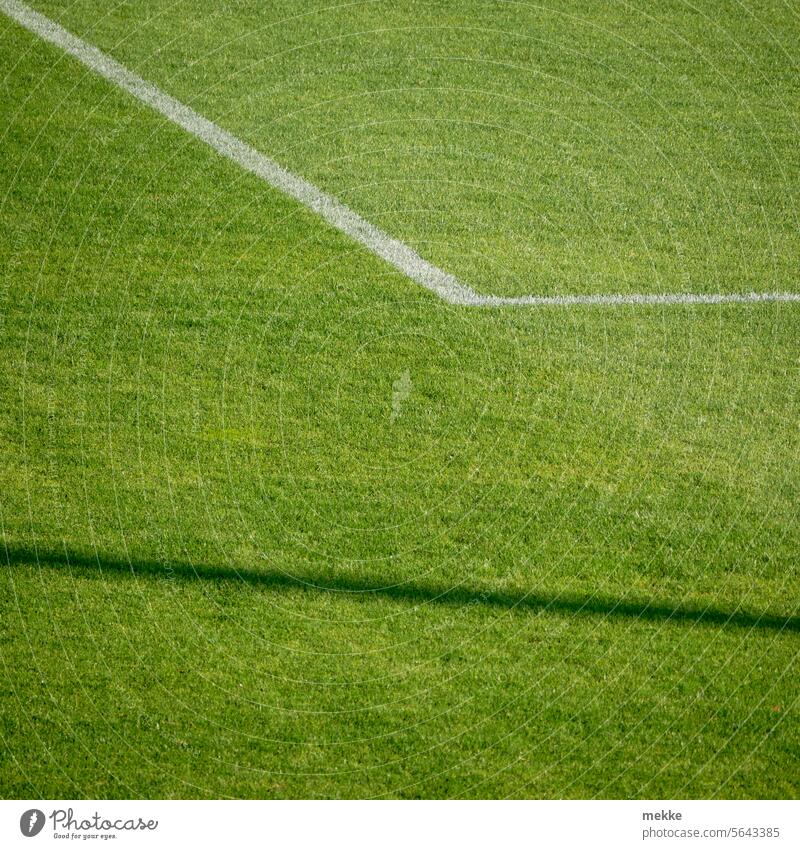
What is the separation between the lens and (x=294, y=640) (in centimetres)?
505

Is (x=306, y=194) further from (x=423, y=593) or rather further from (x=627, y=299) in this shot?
(x=423, y=593)

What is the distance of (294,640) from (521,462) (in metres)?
1.53
